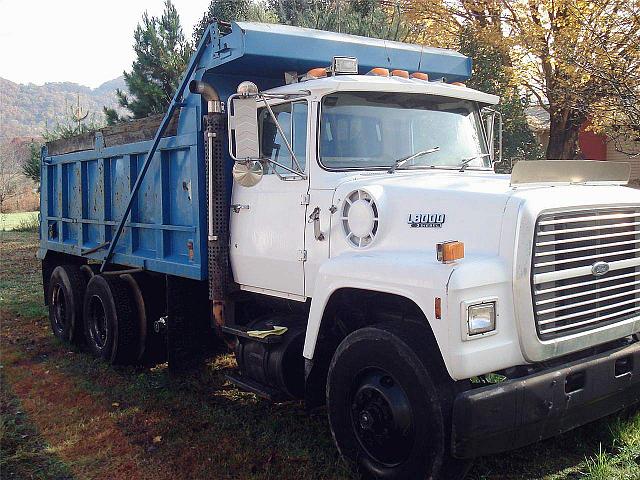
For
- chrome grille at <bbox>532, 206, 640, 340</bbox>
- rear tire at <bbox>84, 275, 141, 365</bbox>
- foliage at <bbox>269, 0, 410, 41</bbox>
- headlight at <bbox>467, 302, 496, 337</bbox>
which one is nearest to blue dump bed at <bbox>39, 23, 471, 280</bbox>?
rear tire at <bbox>84, 275, 141, 365</bbox>

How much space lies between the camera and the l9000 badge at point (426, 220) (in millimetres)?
3907

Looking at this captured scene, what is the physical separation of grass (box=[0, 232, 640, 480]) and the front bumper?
1.85ft

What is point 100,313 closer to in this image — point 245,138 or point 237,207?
point 237,207

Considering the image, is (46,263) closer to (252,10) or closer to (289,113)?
(289,113)

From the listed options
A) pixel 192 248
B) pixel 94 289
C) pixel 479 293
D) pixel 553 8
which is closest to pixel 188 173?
pixel 192 248

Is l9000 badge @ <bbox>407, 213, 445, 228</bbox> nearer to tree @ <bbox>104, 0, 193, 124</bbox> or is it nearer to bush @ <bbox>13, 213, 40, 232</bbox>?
tree @ <bbox>104, 0, 193, 124</bbox>

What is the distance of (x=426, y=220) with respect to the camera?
13.0ft

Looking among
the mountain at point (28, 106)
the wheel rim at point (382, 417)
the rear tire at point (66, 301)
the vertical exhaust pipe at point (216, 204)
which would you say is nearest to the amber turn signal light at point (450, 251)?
the wheel rim at point (382, 417)

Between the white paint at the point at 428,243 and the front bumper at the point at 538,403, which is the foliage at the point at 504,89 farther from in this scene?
the front bumper at the point at 538,403

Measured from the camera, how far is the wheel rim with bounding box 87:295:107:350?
7.22 metres

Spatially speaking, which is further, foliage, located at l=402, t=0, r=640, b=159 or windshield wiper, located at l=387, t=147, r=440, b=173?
foliage, located at l=402, t=0, r=640, b=159

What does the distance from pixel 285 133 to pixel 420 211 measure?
1.38m

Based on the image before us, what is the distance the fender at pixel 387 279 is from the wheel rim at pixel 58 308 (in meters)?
4.96

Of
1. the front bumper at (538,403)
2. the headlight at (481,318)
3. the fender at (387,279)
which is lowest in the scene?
the front bumper at (538,403)
